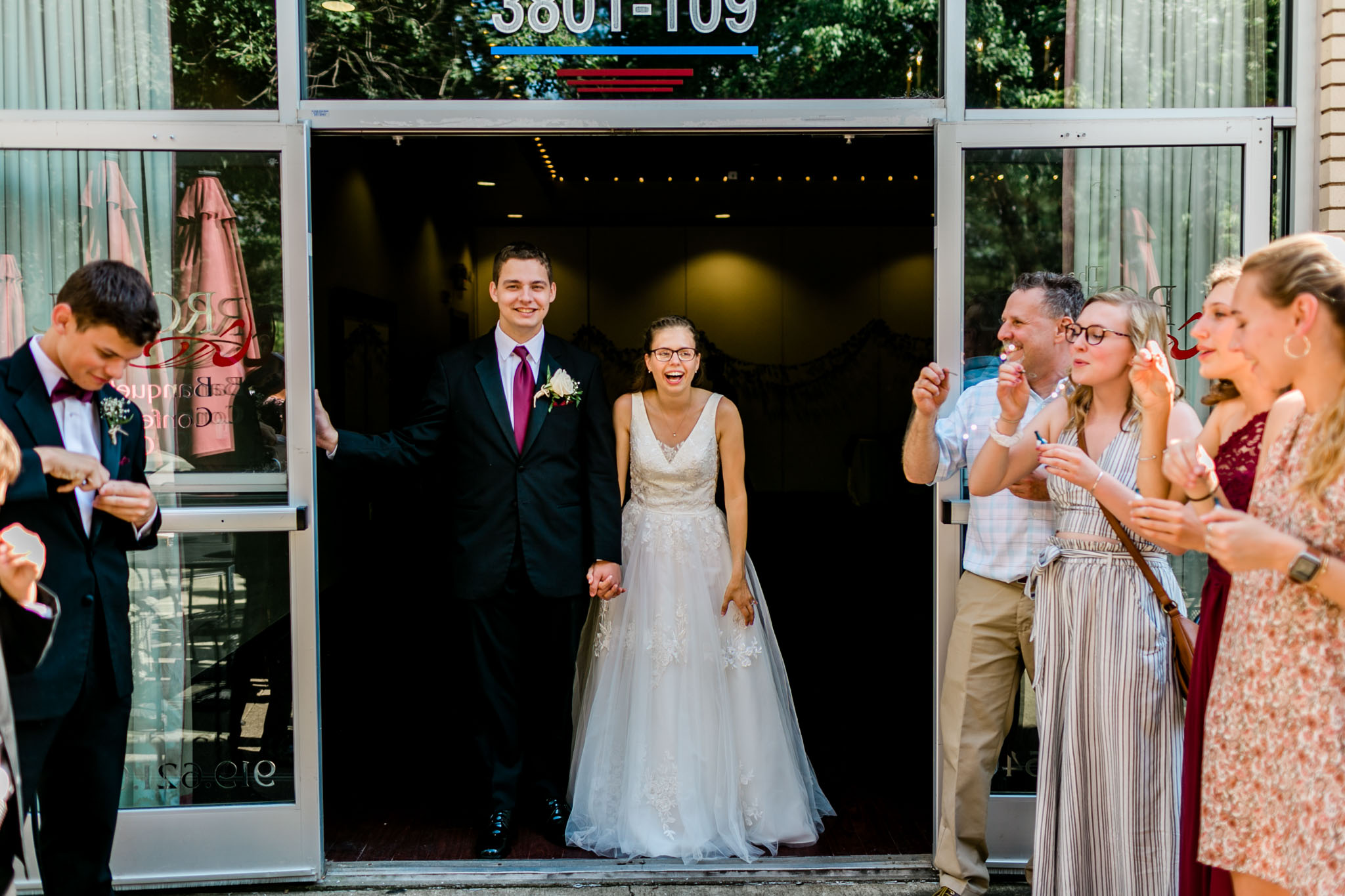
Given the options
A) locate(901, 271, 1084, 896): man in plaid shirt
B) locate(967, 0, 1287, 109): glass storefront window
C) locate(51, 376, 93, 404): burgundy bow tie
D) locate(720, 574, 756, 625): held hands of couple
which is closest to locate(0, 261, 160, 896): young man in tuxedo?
locate(51, 376, 93, 404): burgundy bow tie

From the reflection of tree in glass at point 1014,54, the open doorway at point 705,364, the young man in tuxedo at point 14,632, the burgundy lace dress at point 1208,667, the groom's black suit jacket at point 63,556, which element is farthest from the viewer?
the open doorway at point 705,364

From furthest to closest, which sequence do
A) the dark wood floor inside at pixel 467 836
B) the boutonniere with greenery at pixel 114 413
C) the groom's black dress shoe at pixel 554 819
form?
the groom's black dress shoe at pixel 554 819 → the dark wood floor inside at pixel 467 836 → the boutonniere with greenery at pixel 114 413

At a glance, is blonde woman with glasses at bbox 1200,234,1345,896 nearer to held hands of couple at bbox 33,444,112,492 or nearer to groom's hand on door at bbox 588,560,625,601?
groom's hand on door at bbox 588,560,625,601

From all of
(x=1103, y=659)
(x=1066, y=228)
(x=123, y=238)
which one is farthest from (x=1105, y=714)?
(x=123, y=238)

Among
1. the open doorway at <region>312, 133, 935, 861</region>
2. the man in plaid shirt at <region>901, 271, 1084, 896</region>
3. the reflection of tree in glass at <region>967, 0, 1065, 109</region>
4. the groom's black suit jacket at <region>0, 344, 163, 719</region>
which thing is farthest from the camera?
the open doorway at <region>312, 133, 935, 861</region>

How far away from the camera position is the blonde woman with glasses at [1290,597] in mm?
1893

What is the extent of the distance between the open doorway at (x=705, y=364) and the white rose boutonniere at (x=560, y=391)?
85 centimetres

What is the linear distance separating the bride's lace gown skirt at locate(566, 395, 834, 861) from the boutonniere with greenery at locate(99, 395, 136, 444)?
5.65 ft

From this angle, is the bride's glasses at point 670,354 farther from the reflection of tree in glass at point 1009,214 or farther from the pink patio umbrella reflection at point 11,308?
the pink patio umbrella reflection at point 11,308

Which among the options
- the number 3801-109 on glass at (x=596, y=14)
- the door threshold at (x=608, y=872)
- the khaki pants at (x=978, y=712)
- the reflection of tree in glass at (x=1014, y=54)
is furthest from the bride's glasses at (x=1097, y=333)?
the door threshold at (x=608, y=872)

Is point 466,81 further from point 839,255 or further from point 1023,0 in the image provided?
point 839,255

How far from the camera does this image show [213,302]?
10.4 ft

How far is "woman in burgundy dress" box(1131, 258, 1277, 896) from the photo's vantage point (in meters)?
2.08

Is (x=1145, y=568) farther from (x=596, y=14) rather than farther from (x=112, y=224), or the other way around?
(x=112, y=224)
